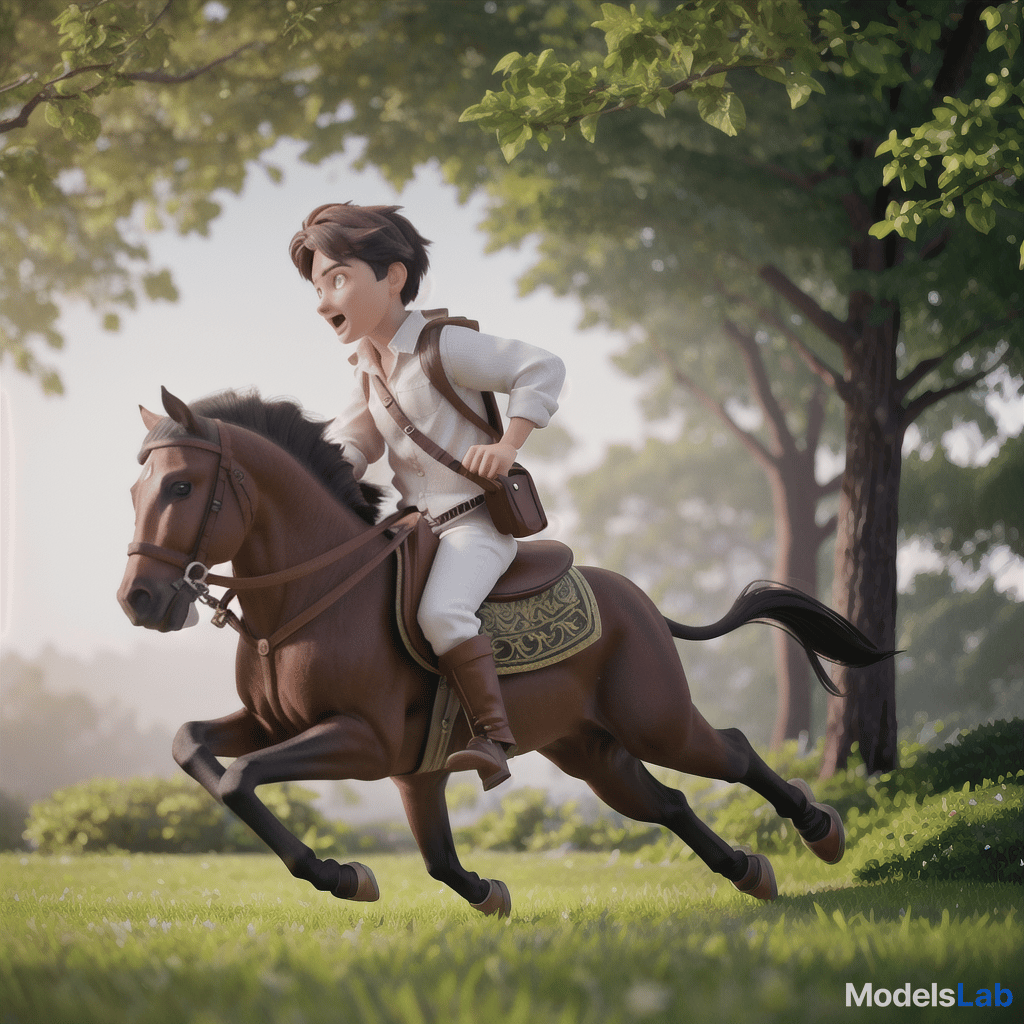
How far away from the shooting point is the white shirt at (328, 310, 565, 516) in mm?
3807

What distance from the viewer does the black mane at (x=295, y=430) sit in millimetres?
3711

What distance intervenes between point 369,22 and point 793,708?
34.2ft

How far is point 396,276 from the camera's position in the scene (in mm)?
4070

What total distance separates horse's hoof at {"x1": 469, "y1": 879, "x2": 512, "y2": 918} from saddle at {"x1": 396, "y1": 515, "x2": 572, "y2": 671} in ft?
4.60

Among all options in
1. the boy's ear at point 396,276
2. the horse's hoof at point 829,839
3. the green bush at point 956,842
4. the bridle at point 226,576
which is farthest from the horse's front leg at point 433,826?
the green bush at point 956,842

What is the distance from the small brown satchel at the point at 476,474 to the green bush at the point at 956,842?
2991 millimetres

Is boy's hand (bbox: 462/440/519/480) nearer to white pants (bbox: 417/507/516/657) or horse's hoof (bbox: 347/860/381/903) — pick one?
white pants (bbox: 417/507/516/657)

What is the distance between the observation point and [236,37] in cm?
884

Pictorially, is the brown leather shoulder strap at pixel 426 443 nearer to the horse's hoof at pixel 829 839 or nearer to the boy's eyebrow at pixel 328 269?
the boy's eyebrow at pixel 328 269

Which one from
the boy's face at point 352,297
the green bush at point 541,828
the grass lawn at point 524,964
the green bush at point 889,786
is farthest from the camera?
the green bush at point 541,828

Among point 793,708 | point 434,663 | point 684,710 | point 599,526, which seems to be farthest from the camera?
point 599,526

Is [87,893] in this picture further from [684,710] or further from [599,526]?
[599,526]

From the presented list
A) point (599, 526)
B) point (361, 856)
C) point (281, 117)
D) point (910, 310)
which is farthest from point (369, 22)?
point (599, 526)

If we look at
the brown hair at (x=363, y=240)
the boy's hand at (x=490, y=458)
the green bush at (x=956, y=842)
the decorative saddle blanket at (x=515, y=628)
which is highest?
the brown hair at (x=363, y=240)
